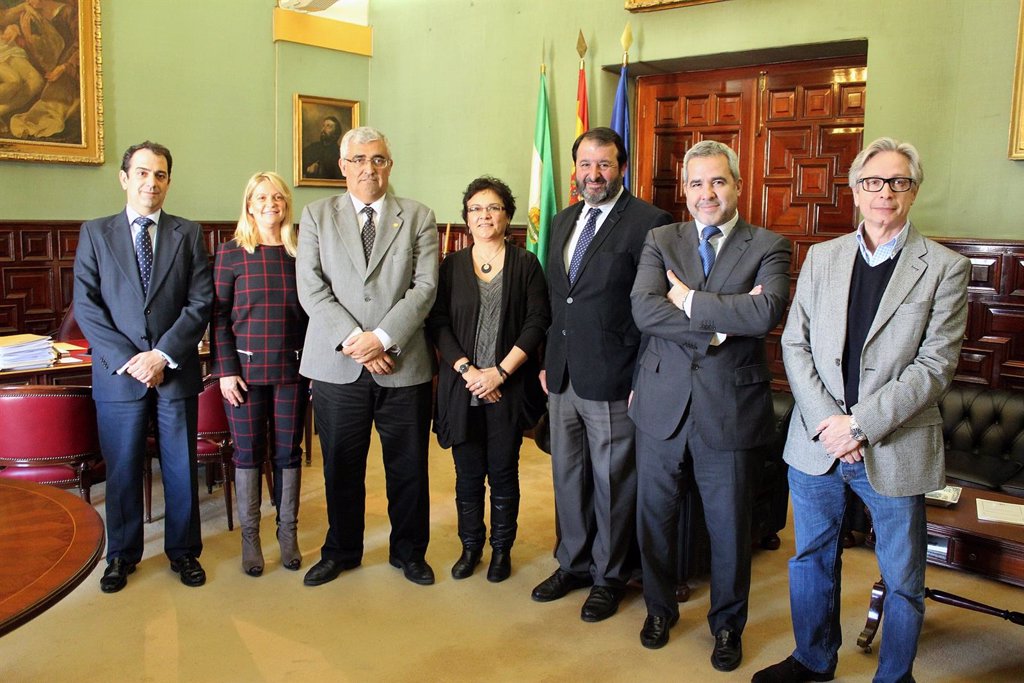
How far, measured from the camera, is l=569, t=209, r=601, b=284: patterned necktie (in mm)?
3215

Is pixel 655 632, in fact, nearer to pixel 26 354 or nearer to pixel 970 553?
pixel 970 553

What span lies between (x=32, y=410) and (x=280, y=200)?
1.34 meters

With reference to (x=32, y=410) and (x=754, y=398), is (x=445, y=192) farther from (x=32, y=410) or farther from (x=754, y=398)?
(x=754, y=398)

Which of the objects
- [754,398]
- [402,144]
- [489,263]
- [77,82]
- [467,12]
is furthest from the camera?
[402,144]

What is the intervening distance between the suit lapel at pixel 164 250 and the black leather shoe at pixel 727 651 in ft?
8.08

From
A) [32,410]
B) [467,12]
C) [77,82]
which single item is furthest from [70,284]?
[467,12]

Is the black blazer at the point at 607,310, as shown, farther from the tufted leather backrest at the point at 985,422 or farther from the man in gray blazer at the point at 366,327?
the tufted leather backrest at the point at 985,422

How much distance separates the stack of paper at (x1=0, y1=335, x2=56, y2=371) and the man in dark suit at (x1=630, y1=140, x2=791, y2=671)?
3.07 m

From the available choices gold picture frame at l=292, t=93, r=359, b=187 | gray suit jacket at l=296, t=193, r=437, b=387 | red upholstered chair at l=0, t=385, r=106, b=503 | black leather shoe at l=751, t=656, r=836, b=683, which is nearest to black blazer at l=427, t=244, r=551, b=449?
gray suit jacket at l=296, t=193, r=437, b=387

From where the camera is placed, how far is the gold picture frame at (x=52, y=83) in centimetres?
585

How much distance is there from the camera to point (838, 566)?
2.69 m

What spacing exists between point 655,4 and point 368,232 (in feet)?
10.6

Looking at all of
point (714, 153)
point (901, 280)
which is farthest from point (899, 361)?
point (714, 153)

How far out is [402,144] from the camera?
7387 millimetres
